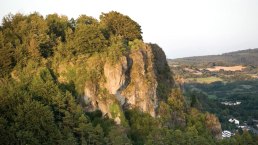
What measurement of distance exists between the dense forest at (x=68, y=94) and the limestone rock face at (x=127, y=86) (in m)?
0.76

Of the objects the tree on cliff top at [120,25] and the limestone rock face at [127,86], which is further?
the tree on cliff top at [120,25]

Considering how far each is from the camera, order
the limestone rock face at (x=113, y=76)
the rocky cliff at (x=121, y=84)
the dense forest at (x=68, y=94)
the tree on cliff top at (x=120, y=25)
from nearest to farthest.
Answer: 1. the dense forest at (x=68, y=94)
2. the rocky cliff at (x=121, y=84)
3. the limestone rock face at (x=113, y=76)
4. the tree on cliff top at (x=120, y=25)

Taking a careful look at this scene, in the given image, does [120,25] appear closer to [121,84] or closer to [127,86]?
[127,86]

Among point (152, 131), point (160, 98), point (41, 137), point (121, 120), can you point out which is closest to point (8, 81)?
point (41, 137)

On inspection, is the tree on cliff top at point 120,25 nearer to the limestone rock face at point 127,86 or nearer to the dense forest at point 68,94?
the dense forest at point 68,94

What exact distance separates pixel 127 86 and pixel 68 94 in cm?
979

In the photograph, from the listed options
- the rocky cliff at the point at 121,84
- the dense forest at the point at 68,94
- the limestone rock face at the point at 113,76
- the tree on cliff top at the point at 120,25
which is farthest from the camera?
the tree on cliff top at the point at 120,25

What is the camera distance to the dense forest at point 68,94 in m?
42.7

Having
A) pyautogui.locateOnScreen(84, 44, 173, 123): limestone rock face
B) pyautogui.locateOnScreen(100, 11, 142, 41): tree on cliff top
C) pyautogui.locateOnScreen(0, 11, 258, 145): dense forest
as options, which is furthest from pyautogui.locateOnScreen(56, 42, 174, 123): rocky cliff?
pyautogui.locateOnScreen(100, 11, 142, 41): tree on cliff top

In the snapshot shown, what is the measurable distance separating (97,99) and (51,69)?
678 centimetres

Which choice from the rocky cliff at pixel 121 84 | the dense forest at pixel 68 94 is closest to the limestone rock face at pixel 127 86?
the rocky cliff at pixel 121 84

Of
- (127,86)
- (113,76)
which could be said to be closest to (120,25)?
(127,86)

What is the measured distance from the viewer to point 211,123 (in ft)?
207

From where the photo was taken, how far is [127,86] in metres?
54.6
